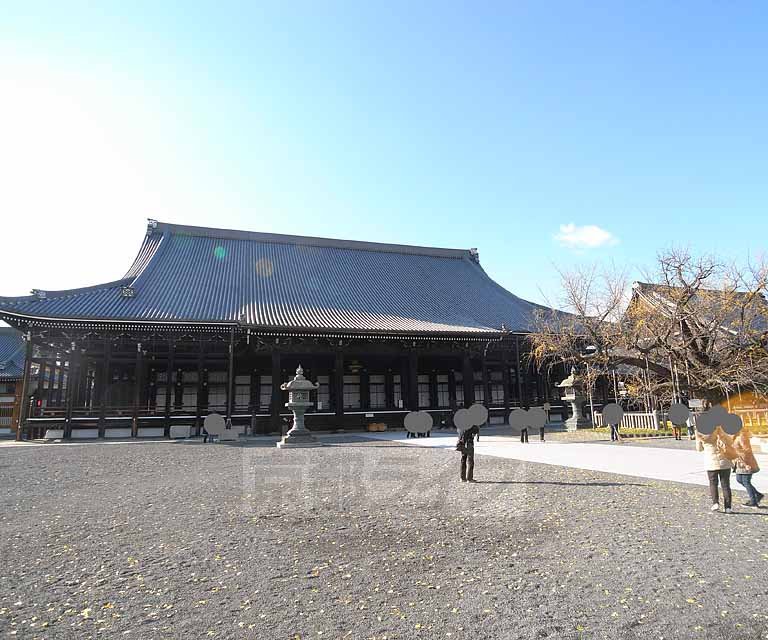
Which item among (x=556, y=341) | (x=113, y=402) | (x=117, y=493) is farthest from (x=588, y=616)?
(x=113, y=402)

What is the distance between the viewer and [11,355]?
30859mm

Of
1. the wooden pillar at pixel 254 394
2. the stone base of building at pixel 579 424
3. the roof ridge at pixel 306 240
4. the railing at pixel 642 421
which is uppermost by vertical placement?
the roof ridge at pixel 306 240

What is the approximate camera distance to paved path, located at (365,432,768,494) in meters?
8.47

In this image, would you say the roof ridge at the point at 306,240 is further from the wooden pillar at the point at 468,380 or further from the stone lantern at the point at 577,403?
the stone lantern at the point at 577,403

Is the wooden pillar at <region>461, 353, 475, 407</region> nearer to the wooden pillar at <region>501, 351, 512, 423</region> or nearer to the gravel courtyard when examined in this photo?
the wooden pillar at <region>501, 351, 512, 423</region>

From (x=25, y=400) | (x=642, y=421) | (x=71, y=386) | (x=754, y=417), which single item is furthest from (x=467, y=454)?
(x=25, y=400)

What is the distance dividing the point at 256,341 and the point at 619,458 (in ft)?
50.7

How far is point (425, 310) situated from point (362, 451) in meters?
13.1

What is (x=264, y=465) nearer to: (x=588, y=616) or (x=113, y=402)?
(x=588, y=616)

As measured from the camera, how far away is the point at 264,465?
35.9 ft

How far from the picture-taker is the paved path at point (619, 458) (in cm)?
847

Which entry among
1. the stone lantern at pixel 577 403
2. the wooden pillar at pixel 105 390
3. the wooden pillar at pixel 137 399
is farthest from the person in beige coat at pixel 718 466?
the wooden pillar at pixel 105 390

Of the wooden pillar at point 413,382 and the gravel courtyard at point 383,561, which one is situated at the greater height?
the wooden pillar at point 413,382

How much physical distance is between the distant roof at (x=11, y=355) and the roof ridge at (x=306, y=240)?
12601 millimetres
